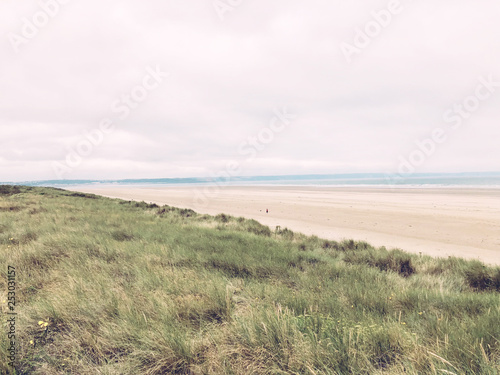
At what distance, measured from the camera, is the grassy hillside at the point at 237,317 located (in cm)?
247

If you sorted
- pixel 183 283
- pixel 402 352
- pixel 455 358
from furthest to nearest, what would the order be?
pixel 183 283 < pixel 402 352 < pixel 455 358

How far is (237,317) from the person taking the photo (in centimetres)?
314

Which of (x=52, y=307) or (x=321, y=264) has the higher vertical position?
(x=52, y=307)

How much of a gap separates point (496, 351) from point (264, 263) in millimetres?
3973

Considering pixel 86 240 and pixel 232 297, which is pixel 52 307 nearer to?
pixel 232 297

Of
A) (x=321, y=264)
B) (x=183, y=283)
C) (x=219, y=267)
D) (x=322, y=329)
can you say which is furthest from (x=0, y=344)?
(x=321, y=264)

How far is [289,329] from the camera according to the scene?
2.86 m

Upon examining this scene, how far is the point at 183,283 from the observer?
14.4ft

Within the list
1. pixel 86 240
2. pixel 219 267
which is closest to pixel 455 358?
pixel 219 267

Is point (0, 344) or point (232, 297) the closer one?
point (0, 344)

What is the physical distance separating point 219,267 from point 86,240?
405cm

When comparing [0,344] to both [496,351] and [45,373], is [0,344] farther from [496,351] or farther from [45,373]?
[496,351]

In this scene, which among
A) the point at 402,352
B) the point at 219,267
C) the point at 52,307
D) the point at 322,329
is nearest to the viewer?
the point at 402,352

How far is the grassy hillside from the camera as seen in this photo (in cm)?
247
